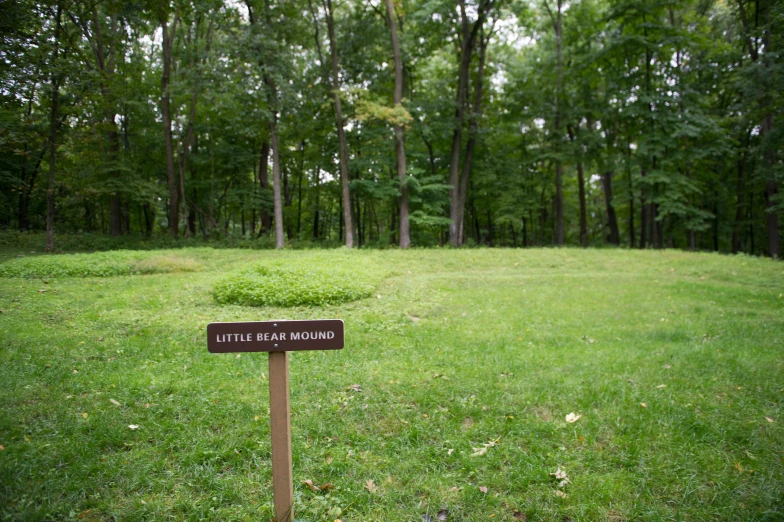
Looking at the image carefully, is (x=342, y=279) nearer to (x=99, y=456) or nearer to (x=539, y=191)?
(x=99, y=456)

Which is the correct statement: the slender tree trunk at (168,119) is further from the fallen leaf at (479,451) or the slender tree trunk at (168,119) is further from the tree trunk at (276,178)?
the fallen leaf at (479,451)

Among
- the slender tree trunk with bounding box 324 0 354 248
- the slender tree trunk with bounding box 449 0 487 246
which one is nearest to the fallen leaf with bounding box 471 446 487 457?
the slender tree trunk with bounding box 324 0 354 248

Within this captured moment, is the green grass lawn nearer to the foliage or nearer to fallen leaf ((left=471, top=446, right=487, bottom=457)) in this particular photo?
fallen leaf ((left=471, top=446, right=487, bottom=457))

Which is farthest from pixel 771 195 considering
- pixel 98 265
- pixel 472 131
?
pixel 98 265

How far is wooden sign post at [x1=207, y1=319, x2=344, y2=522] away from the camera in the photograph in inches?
103

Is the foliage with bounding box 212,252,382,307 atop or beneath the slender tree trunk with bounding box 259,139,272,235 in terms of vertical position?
beneath

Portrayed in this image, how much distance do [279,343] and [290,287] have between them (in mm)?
6522

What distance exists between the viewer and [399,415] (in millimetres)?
4281

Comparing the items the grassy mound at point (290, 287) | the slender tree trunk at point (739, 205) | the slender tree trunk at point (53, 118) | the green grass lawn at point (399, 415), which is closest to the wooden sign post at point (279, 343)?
the green grass lawn at point (399, 415)

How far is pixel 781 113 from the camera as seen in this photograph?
13.6 metres

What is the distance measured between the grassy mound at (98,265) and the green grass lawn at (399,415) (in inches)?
79.1

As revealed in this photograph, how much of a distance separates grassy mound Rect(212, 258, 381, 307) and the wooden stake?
5.93 metres

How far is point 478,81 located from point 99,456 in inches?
889

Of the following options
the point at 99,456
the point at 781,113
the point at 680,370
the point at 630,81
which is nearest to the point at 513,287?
the point at 680,370
